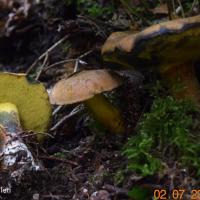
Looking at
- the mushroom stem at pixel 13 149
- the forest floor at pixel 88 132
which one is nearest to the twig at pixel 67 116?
the forest floor at pixel 88 132

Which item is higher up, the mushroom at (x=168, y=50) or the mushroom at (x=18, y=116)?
the mushroom at (x=168, y=50)

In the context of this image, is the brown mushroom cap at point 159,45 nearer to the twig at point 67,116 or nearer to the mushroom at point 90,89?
the mushroom at point 90,89

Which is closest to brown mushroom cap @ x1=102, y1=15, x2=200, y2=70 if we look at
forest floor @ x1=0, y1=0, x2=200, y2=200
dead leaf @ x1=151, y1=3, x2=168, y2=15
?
forest floor @ x1=0, y1=0, x2=200, y2=200

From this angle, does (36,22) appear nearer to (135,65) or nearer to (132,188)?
(135,65)

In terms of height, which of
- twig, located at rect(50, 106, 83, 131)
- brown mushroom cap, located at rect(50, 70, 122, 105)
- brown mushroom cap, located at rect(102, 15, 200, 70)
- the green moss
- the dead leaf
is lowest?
twig, located at rect(50, 106, 83, 131)

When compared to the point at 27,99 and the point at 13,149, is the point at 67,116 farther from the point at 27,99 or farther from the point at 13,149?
the point at 13,149

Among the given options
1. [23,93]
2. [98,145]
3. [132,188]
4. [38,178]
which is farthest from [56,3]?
[132,188]

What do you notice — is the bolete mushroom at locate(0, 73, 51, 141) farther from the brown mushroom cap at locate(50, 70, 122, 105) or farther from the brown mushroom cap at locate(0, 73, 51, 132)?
the brown mushroom cap at locate(50, 70, 122, 105)
